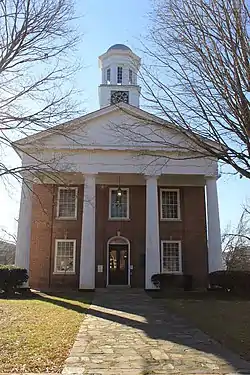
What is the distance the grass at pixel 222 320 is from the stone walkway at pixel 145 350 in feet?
1.17

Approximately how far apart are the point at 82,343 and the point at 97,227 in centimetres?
1701

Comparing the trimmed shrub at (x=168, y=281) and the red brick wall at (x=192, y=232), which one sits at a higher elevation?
the red brick wall at (x=192, y=232)

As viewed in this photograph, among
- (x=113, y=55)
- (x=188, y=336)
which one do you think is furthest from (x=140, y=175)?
(x=188, y=336)

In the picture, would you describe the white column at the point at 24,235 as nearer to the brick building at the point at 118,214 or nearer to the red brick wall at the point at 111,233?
the brick building at the point at 118,214

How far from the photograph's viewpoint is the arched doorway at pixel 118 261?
24609mm

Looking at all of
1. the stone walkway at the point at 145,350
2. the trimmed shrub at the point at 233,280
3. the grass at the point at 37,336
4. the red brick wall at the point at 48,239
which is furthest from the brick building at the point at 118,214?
the stone walkway at the point at 145,350

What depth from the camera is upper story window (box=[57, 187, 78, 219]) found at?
25.4 meters

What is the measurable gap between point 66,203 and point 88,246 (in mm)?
4807

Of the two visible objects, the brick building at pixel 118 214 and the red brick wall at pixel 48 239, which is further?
the red brick wall at pixel 48 239

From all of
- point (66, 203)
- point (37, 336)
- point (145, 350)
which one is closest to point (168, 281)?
point (66, 203)

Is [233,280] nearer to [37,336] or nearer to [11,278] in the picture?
[11,278]

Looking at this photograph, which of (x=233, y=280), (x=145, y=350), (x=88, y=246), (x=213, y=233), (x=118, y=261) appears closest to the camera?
(x=145, y=350)

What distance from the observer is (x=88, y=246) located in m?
21.7

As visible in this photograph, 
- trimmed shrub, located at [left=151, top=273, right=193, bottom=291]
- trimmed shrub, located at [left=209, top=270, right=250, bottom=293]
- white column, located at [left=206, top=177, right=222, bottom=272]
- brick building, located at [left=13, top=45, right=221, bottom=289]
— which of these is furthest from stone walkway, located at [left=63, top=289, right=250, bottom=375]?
brick building, located at [left=13, top=45, right=221, bottom=289]
